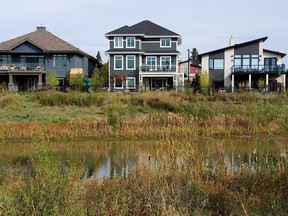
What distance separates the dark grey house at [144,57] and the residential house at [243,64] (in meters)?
4.17

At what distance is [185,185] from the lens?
786cm

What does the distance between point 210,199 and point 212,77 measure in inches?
1669

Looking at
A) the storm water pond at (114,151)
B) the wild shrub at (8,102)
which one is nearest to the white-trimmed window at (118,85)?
the wild shrub at (8,102)

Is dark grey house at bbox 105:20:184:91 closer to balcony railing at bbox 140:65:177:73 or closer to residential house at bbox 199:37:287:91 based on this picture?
balcony railing at bbox 140:65:177:73

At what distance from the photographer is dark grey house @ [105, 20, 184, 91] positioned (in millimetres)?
46656

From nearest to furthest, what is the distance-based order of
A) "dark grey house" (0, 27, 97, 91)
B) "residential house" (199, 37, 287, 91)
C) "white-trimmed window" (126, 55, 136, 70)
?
"dark grey house" (0, 27, 97, 91) < "residential house" (199, 37, 287, 91) < "white-trimmed window" (126, 55, 136, 70)

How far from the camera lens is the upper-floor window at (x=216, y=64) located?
48.7 m

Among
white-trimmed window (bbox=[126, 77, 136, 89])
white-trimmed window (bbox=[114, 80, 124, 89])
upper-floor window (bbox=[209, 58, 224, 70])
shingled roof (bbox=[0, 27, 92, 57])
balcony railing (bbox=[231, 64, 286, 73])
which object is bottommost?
white-trimmed window (bbox=[114, 80, 124, 89])

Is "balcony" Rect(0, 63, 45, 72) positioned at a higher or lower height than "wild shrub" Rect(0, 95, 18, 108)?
higher

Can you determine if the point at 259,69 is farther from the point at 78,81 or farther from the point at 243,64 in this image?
the point at 78,81

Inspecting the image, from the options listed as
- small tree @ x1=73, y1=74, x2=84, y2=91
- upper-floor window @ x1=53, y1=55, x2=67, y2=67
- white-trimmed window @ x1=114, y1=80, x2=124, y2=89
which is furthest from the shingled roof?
small tree @ x1=73, y1=74, x2=84, y2=91

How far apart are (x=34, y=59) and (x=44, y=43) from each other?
7.41ft

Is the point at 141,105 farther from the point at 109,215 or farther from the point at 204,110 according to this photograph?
the point at 109,215

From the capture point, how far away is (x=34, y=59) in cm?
4688
